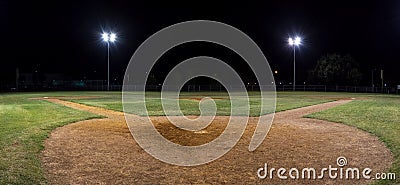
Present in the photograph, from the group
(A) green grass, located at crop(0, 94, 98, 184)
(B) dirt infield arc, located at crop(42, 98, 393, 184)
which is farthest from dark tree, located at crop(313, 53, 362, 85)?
(A) green grass, located at crop(0, 94, 98, 184)

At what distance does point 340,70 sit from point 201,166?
203 feet

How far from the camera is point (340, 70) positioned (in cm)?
6431

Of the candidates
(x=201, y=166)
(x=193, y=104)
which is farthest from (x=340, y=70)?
(x=201, y=166)

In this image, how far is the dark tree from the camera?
209 feet

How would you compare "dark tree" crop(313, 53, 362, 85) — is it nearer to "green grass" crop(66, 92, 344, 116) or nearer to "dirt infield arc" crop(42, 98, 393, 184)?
"green grass" crop(66, 92, 344, 116)

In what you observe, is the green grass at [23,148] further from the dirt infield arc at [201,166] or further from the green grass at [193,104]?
the green grass at [193,104]

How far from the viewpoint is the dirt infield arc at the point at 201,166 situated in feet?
22.6

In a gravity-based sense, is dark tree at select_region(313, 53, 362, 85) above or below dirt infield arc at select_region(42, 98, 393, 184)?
above

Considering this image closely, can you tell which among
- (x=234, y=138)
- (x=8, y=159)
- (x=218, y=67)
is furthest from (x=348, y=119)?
(x=218, y=67)

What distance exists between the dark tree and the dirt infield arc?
180ft

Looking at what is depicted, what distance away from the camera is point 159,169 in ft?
24.6

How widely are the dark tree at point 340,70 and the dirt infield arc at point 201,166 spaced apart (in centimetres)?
5494

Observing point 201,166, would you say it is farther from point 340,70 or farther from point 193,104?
point 340,70

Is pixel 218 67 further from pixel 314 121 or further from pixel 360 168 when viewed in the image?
pixel 360 168
